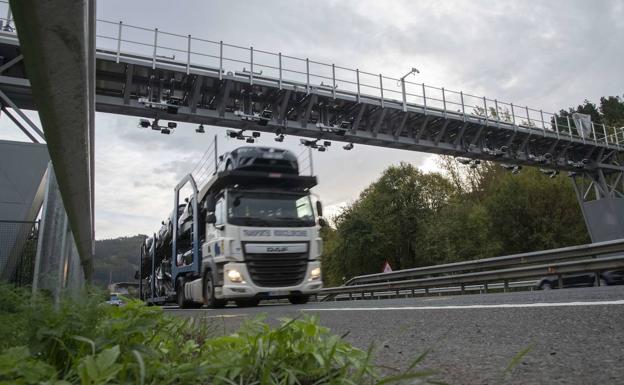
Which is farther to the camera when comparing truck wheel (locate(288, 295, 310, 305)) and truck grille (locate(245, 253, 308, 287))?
truck wheel (locate(288, 295, 310, 305))

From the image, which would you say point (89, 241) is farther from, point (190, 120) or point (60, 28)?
point (190, 120)

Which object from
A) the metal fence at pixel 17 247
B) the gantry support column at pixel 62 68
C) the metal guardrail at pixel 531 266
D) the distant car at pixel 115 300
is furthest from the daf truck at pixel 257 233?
the gantry support column at pixel 62 68

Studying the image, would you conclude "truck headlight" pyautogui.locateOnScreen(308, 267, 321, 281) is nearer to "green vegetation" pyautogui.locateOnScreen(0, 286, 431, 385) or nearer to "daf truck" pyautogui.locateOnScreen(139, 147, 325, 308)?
"daf truck" pyautogui.locateOnScreen(139, 147, 325, 308)

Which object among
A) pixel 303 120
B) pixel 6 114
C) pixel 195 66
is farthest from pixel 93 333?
pixel 303 120

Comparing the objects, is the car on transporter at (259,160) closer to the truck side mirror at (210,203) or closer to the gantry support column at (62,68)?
the truck side mirror at (210,203)

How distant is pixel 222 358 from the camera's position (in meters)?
1.69

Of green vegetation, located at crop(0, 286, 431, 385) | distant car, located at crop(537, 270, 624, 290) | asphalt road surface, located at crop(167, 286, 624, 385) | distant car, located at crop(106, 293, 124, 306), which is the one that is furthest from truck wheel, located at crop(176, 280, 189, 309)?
green vegetation, located at crop(0, 286, 431, 385)

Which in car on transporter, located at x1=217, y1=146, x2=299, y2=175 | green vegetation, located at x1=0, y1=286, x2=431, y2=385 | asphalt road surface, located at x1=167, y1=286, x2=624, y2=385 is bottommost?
asphalt road surface, located at x1=167, y1=286, x2=624, y2=385

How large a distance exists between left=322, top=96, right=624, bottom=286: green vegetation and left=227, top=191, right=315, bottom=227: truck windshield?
2381cm

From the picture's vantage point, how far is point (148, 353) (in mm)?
1675

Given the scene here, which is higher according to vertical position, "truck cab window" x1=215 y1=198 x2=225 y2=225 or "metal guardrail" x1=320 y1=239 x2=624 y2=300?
"truck cab window" x1=215 y1=198 x2=225 y2=225

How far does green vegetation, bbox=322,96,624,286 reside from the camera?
3331 cm

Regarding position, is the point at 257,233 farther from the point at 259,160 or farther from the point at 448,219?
the point at 448,219

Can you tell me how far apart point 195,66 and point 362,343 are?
1715 cm
